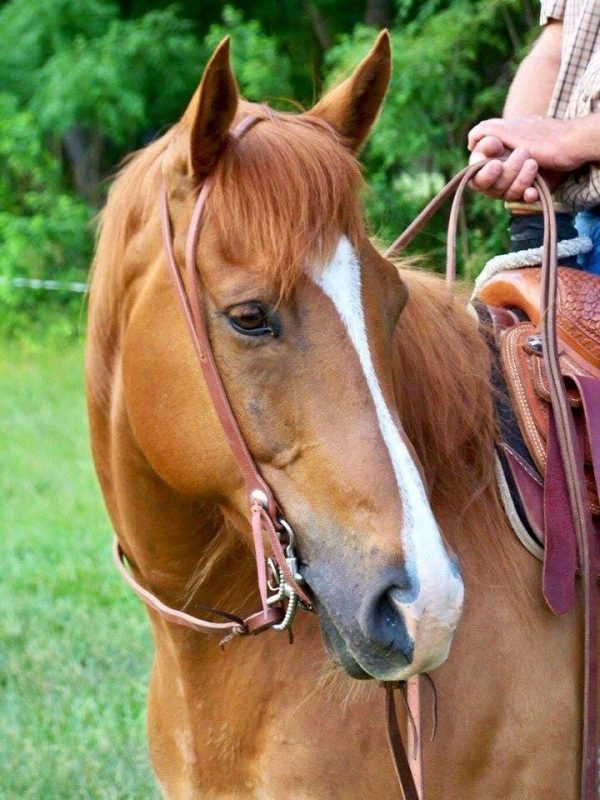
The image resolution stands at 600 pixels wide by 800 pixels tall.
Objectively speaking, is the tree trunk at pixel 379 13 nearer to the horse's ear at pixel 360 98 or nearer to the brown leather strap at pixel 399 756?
the horse's ear at pixel 360 98

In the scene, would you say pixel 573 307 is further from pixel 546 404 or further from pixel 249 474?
pixel 249 474

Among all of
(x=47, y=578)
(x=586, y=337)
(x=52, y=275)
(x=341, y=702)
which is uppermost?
(x=586, y=337)

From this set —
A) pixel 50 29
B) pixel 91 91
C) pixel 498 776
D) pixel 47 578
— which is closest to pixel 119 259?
pixel 498 776

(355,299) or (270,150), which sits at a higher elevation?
(270,150)

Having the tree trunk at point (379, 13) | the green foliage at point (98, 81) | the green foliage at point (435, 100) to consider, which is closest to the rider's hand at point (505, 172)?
the green foliage at point (435, 100)

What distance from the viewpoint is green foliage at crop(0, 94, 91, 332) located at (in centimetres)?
1057

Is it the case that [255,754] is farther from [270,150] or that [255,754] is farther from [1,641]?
[1,641]

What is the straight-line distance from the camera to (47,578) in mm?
5164

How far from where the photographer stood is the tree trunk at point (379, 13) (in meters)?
9.47

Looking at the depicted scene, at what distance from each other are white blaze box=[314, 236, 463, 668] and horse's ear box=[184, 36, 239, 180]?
0.28m

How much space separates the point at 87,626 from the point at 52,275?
671 cm

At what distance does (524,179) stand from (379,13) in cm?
784

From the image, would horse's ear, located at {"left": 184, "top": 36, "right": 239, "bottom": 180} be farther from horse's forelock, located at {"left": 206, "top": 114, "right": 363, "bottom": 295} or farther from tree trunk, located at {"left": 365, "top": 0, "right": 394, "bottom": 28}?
tree trunk, located at {"left": 365, "top": 0, "right": 394, "bottom": 28}

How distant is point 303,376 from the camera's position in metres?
1.67
